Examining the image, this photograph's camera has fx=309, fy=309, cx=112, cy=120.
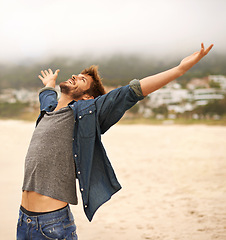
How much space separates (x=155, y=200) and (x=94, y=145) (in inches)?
207

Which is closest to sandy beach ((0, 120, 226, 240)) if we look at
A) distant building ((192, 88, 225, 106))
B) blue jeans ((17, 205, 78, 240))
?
blue jeans ((17, 205, 78, 240))

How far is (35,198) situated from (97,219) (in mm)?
3796

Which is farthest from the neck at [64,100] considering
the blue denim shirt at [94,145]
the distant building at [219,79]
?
the distant building at [219,79]

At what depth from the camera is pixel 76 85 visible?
1.86m

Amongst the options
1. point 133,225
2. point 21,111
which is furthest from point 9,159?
point 21,111

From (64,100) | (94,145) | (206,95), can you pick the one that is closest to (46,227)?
(94,145)

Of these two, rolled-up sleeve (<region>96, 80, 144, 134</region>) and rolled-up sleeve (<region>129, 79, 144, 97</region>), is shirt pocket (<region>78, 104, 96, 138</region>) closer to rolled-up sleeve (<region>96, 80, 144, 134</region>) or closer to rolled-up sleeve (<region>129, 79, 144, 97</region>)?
rolled-up sleeve (<region>96, 80, 144, 134</region>)

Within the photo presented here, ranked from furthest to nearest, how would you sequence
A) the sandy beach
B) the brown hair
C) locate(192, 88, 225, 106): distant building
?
locate(192, 88, 225, 106): distant building, the sandy beach, the brown hair

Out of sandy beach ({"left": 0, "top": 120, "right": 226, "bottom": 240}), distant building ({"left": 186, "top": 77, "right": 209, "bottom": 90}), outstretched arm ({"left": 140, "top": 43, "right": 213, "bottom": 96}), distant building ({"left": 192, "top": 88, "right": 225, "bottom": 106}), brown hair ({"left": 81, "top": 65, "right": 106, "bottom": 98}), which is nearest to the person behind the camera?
outstretched arm ({"left": 140, "top": 43, "right": 213, "bottom": 96})

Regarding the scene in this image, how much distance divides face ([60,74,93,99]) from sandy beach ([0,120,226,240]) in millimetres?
3071

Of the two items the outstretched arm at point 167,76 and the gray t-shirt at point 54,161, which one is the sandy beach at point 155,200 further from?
the outstretched arm at point 167,76

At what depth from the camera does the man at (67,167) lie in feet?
5.36

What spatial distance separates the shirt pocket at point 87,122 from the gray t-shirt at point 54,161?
0.08 m

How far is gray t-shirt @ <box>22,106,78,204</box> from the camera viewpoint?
1.65 metres
